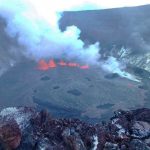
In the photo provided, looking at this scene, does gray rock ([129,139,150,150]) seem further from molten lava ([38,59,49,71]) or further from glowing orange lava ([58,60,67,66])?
glowing orange lava ([58,60,67,66])

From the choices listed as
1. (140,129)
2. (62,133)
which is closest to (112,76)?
(140,129)

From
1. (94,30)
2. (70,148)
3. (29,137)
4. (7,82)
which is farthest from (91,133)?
(94,30)

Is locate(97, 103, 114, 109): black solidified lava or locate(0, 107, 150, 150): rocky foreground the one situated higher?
locate(97, 103, 114, 109): black solidified lava

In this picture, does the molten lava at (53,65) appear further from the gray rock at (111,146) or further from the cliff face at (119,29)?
the gray rock at (111,146)

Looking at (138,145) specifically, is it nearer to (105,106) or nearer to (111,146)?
(111,146)

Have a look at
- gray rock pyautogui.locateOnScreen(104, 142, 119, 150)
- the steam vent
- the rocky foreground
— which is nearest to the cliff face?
the steam vent

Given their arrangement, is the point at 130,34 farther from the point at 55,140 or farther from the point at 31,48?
the point at 55,140

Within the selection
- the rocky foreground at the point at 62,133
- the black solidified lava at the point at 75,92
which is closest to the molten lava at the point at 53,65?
the black solidified lava at the point at 75,92
